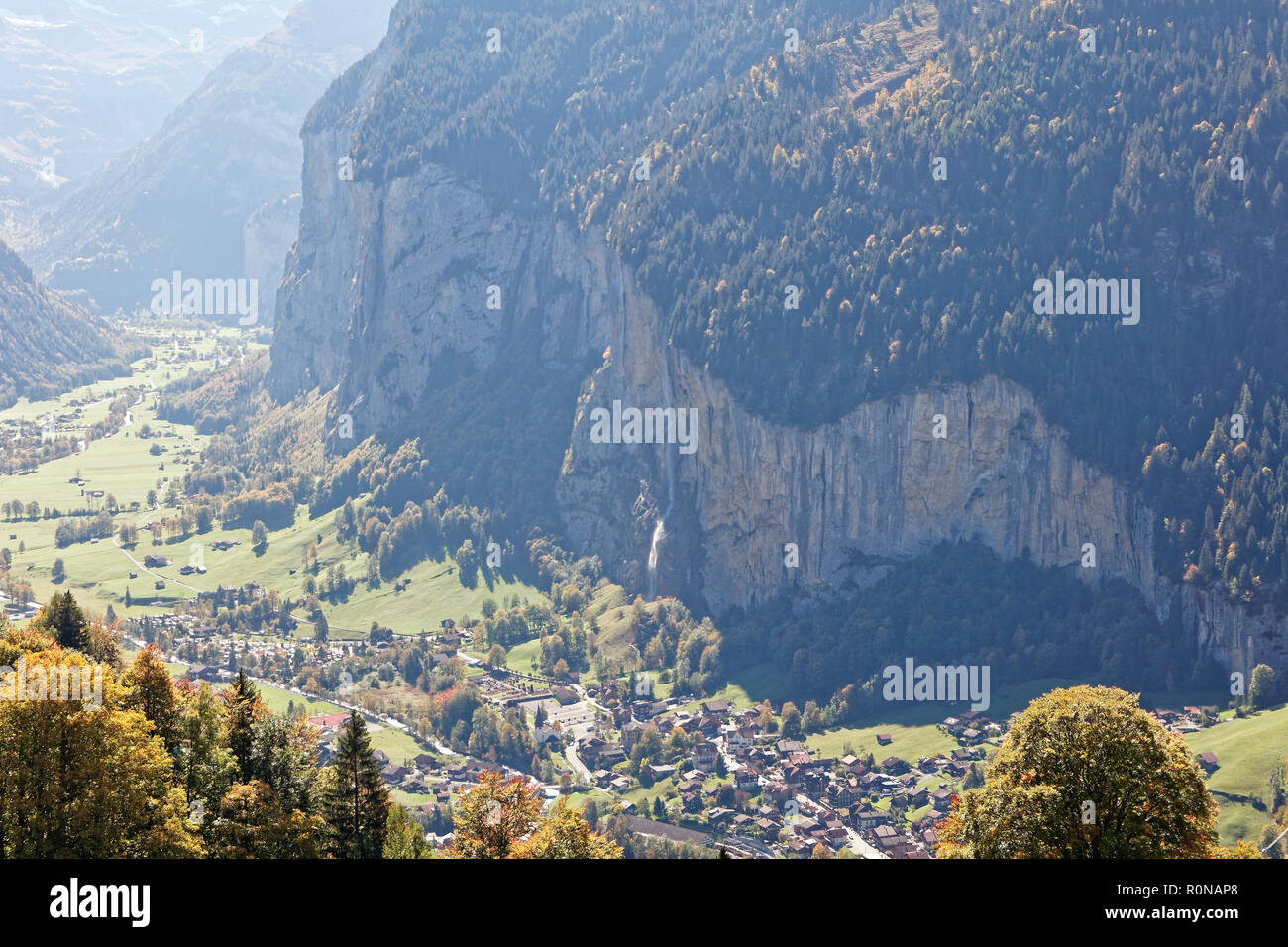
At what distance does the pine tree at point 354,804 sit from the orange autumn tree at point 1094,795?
28.2m

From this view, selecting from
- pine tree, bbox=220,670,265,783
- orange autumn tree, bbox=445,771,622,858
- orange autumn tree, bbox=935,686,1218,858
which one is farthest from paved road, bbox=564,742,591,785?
orange autumn tree, bbox=935,686,1218,858

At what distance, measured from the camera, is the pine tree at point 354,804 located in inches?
2579

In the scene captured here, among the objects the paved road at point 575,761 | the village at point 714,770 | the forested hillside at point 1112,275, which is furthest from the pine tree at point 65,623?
the forested hillside at point 1112,275

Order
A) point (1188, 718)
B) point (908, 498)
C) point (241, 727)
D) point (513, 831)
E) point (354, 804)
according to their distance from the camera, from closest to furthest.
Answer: point (354, 804)
point (513, 831)
point (241, 727)
point (1188, 718)
point (908, 498)

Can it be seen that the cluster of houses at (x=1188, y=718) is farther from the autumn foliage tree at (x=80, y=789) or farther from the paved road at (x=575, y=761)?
the autumn foliage tree at (x=80, y=789)

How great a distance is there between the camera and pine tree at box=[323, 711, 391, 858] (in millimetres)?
65500

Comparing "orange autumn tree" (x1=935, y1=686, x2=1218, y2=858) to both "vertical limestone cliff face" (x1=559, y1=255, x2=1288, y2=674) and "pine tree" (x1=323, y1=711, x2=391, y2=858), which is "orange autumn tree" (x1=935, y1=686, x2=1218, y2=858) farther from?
"vertical limestone cliff face" (x1=559, y1=255, x2=1288, y2=674)

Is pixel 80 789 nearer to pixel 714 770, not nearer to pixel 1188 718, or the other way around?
pixel 714 770

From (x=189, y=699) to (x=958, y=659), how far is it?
113 meters

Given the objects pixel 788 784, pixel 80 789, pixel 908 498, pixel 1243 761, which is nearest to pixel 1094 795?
pixel 80 789

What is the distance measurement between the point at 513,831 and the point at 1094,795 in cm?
2834

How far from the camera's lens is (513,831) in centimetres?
6706

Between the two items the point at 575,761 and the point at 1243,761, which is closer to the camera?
the point at 1243,761

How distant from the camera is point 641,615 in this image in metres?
192
